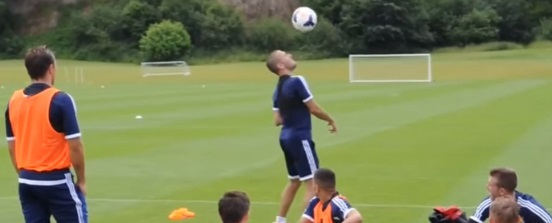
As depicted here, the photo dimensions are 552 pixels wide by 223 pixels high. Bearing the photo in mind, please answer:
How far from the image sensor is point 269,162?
55.0 ft

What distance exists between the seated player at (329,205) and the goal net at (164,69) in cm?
5270

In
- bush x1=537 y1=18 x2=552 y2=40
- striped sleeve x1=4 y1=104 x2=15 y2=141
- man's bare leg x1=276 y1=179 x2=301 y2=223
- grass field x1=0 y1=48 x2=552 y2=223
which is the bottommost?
bush x1=537 y1=18 x2=552 y2=40

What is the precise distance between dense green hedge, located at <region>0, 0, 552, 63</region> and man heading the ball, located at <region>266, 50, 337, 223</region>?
66120mm

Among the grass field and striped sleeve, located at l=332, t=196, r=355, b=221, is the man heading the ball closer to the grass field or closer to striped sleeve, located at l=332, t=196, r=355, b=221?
the grass field

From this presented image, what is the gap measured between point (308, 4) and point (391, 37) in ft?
32.2

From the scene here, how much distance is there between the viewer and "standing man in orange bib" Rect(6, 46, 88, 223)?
7402 mm

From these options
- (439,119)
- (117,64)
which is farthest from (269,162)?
(117,64)

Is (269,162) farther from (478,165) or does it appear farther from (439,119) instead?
(439,119)

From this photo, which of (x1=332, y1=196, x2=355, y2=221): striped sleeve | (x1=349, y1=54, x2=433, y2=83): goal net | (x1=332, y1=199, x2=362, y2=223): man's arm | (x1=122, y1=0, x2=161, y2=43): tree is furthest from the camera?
(x1=122, y1=0, x2=161, y2=43): tree

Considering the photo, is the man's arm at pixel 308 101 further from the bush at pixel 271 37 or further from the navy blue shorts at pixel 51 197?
the bush at pixel 271 37

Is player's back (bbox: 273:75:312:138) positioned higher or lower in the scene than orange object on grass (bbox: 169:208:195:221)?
higher

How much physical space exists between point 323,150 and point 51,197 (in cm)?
1089

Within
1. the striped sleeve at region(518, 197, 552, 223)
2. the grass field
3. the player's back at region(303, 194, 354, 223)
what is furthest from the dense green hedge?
the striped sleeve at region(518, 197, 552, 223)

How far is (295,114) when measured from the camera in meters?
10.6
